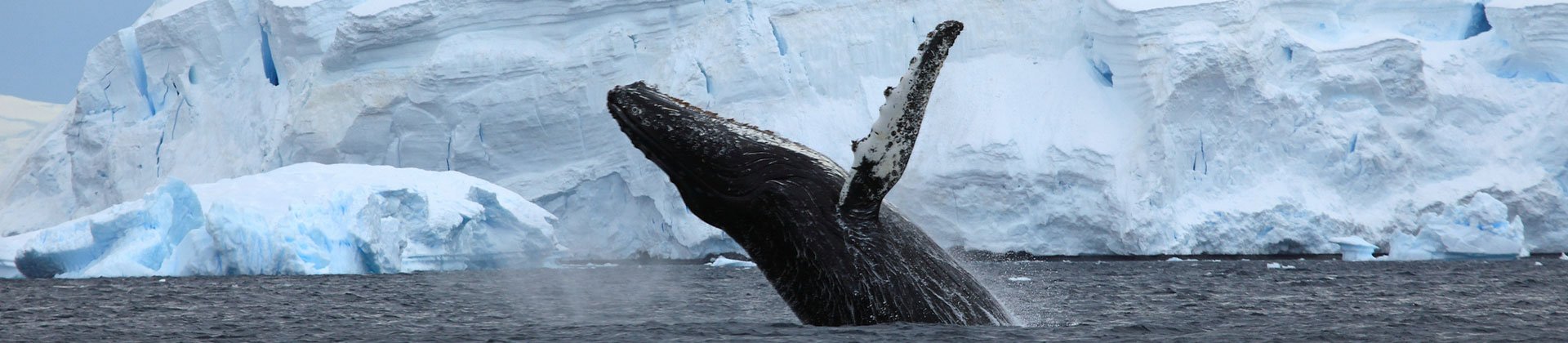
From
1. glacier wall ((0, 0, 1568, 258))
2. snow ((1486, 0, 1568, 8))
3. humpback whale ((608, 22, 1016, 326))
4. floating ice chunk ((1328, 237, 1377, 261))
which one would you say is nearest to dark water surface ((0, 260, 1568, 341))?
humpback whale ((608, 22, 1016, 326))

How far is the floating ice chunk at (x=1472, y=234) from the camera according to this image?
1051 inches

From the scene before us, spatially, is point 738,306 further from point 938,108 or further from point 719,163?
point 938,108

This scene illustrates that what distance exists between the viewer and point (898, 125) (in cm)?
429

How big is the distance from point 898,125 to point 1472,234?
1041 inches

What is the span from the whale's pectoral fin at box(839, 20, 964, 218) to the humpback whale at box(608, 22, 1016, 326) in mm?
38

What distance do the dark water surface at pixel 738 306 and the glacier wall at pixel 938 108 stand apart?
335 cm

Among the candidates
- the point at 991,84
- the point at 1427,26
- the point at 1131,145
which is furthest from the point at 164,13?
the point at 1427,26

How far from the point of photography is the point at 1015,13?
34.6 metres

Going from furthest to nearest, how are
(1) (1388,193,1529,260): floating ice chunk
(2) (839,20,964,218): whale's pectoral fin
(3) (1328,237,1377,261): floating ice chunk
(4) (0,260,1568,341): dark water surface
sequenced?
(3) (1328,237,1377,261): floating ice chunk → (1) (1388,193,1529,260): floating ice chunk → (4) (0,260,1568,341): dark water surface → (2) (839,20,964,218): whale's pectoral fin

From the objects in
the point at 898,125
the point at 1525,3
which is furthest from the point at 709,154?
the point at 1525,3

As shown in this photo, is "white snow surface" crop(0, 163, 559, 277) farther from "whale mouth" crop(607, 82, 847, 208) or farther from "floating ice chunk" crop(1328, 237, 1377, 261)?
"whale mouth" crop(607, 82, 847, 208)

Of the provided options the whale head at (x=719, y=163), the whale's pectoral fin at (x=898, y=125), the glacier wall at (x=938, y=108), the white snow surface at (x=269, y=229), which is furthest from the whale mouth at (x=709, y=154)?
the glacier wall at (x=938, y=108)

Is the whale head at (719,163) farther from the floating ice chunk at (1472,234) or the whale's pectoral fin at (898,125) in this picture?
Answer: the floating ice chunk at (1472,234)

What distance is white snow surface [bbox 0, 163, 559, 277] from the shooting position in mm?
21859
